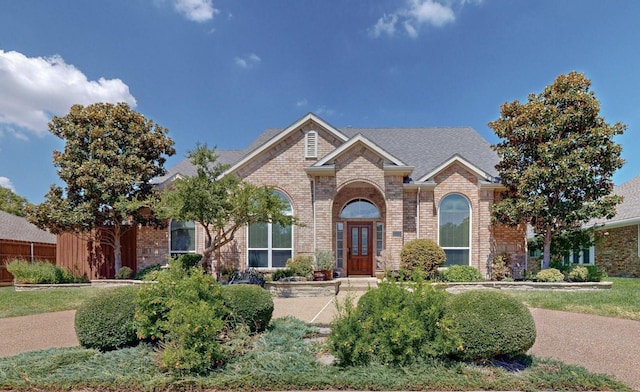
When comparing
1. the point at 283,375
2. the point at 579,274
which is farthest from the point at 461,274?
the point at 283,375

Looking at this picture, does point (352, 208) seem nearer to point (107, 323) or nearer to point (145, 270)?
point (145, 270)

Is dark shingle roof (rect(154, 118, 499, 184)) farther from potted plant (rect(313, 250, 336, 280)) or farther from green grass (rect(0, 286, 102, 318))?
green grass (rect(0, 286, 102, 318))

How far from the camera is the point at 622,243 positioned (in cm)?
1656

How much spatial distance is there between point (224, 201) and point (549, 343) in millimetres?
9157

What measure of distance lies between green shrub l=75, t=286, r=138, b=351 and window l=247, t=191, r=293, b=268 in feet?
30.4

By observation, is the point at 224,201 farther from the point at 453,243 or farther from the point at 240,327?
the point at 453,243

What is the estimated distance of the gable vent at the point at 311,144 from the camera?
1492cm

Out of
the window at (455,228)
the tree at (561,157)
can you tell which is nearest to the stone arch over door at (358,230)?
the window at (455,228)

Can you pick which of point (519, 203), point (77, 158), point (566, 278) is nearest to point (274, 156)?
→ point (77, 158)

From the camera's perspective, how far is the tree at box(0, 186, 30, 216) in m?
34.3

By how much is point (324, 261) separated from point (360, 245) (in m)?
2.91

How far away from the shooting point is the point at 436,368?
4.39 meters

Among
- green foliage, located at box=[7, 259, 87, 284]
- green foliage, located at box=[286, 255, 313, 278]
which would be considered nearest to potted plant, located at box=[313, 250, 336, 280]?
green foliage, located at box=[286, 255, 313, 278]

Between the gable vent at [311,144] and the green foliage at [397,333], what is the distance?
35.2ft
